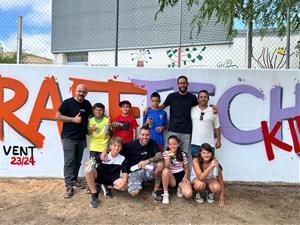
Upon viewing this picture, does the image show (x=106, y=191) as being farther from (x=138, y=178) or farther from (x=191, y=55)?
(x=191, y=55)

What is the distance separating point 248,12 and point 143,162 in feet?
9.68

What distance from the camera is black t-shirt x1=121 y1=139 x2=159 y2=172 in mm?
5691

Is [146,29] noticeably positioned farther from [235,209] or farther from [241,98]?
[235,209]

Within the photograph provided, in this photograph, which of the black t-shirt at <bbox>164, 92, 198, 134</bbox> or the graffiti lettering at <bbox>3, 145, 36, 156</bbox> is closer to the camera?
the black t-shirt at <bbox>164, 92, 198, 134</bbox>

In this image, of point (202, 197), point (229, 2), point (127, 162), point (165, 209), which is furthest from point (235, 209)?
point (229, 2)

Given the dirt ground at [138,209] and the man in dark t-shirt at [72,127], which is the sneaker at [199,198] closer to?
the dirt ground at [138,209]

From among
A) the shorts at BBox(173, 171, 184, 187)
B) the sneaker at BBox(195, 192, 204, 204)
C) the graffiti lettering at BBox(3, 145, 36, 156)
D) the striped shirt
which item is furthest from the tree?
the graffiti lettering at BBox(3, 145, 36, 156)

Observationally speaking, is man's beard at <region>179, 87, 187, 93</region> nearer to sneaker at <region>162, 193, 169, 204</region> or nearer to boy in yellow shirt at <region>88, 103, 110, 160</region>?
boy in yellow shirt at <region>88, 103, 110, 160</region>

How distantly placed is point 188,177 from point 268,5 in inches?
124

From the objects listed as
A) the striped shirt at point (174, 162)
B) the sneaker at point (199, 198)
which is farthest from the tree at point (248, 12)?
the sneaker at point (199, 198)

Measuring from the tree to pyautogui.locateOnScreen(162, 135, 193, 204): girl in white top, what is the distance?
1.78 metres

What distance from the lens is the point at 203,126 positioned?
5914mm

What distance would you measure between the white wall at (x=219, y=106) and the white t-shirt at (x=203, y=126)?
23.5 inches

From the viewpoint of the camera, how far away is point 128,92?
21.5ft
